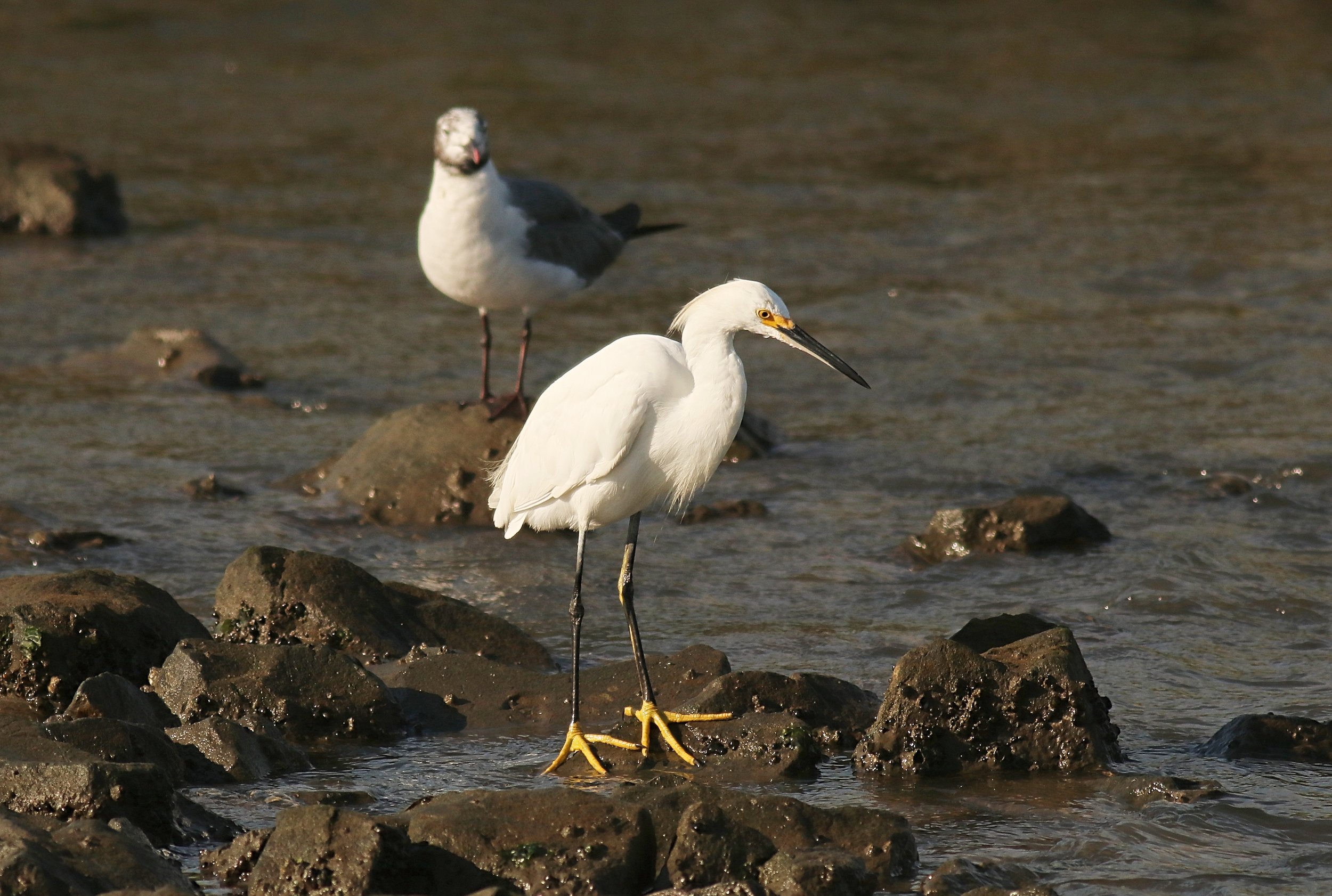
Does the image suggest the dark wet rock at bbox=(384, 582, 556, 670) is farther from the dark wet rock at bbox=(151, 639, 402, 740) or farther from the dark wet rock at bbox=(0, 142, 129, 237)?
the dark wet rock at bbox=(0, 142, 129, 237)

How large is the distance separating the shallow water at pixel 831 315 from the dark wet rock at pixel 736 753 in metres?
0.14

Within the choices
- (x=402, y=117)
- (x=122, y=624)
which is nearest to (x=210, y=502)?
(x=122, y=624)

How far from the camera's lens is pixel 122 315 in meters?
12.3

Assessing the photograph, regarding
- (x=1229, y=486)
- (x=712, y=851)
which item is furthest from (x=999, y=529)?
(x=712, y=851)

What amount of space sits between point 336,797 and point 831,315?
25.4 feet

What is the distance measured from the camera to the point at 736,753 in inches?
214

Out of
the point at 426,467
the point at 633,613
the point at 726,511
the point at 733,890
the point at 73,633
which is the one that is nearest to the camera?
the point at 733,890

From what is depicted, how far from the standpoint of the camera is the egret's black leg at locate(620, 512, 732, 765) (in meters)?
5.53

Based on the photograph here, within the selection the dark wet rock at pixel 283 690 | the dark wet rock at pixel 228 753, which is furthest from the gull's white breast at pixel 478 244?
the dark wet rock at pixel 228 753

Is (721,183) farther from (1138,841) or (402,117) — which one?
(1138,841)

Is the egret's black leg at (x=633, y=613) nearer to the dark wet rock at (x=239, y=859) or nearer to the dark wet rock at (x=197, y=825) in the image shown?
the dark wet rock at (x=197, y=825)

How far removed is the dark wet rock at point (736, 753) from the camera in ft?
17.5

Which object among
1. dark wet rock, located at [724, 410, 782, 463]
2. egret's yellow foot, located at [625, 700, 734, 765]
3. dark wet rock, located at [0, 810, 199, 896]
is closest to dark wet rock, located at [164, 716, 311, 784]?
dark wet rock, located at [0, 810, 199, 896]

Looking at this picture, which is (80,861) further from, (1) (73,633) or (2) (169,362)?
(2) (169,362)
